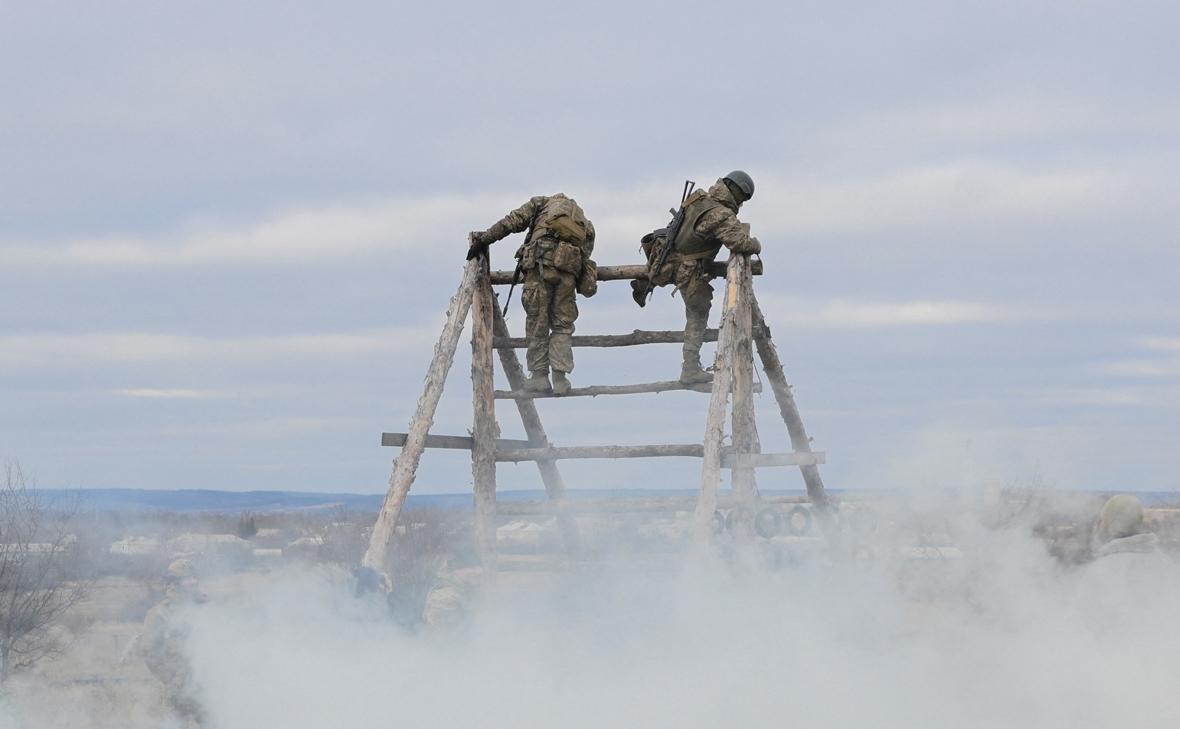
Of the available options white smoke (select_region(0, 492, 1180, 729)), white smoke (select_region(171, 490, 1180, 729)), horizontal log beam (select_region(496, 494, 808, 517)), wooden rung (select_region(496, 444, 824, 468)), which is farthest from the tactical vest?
white smoke (select_region(171, 490, 1180, 729))

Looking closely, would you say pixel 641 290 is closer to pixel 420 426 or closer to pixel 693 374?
pixel 693 374

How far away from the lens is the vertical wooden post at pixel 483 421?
1119 cm

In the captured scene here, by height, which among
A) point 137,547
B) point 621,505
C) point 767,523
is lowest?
point 137,547

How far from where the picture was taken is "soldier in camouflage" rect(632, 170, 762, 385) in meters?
11.1

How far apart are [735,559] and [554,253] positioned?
2.77 m

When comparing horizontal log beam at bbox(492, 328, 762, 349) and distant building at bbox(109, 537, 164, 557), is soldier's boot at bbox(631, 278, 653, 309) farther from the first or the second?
distant building at bbox(109, 537, 164, 557)

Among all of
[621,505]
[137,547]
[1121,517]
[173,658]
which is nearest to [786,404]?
[621,505]

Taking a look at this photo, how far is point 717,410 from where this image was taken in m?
10.6

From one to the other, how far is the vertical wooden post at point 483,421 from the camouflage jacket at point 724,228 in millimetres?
1733

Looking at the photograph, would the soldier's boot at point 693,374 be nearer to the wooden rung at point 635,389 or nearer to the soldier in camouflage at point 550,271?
the wooden rung at point 635,389

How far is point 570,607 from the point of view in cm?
1068

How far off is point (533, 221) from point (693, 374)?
1785mm

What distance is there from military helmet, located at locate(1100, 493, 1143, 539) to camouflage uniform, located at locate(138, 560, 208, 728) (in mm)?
25397

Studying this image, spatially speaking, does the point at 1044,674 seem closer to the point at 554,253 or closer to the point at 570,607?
the point at 570,607
